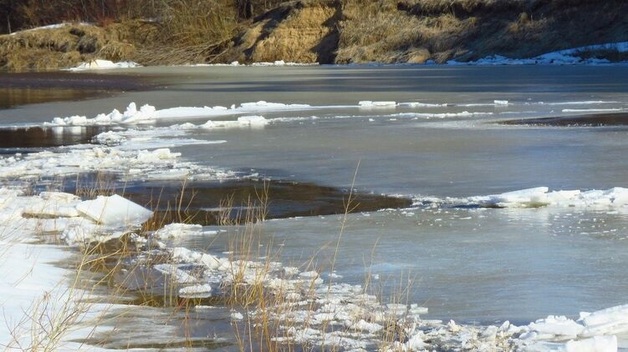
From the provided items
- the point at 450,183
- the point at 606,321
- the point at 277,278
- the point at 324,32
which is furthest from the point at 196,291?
the point at 324,32

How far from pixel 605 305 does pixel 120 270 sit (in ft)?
9.75

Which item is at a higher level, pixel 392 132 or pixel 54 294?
pixel 54 294

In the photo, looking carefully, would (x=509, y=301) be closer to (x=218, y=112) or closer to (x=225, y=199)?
(x=225, y=199)

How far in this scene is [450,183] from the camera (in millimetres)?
10250

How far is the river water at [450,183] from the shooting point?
6066mm

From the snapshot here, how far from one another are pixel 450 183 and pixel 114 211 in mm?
3215

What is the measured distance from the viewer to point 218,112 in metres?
20.5

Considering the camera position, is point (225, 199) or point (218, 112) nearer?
point (225, 199)

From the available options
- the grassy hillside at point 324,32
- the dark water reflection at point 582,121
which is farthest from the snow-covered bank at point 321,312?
the grassy hillside at point 324,32

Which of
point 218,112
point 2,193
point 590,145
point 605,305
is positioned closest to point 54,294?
point 605,305

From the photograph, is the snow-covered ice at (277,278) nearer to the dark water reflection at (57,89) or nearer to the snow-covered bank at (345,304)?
the snow-covered bank at (345,304)

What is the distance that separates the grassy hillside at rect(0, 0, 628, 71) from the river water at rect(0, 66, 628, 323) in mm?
23361

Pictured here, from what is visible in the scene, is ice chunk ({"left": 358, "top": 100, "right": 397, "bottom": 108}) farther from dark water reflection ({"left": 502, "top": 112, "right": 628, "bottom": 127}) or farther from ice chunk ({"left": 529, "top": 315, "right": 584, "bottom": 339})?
ice chunk ({"left": 529, "top": 315, "right": 584, "bottom": 339})

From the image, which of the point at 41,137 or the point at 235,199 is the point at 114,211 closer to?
the point at 235,199
